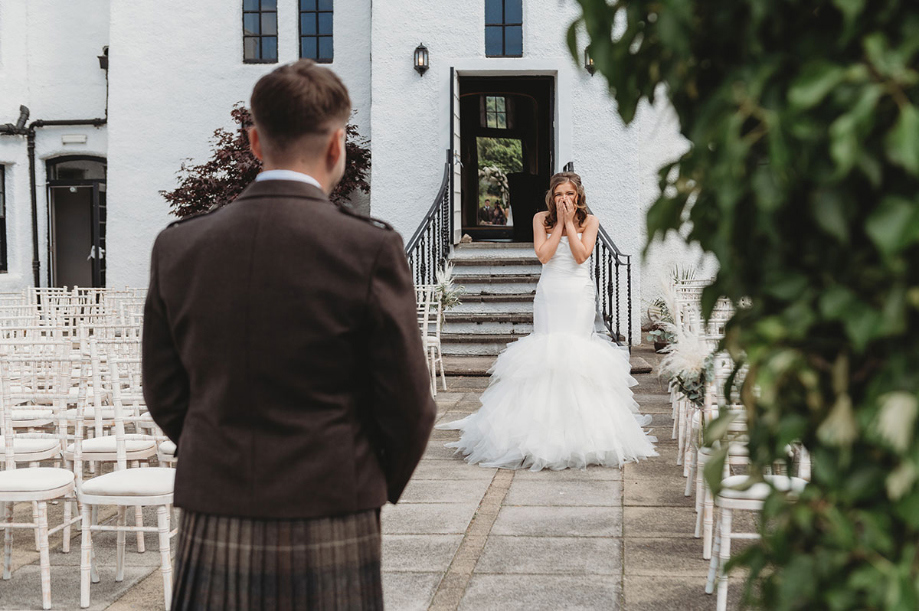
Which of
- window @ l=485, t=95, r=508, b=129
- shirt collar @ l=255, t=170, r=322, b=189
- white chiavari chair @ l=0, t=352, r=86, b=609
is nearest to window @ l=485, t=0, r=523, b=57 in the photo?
window @ l=485, t=95, r=508, b=129

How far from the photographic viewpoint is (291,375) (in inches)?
66.0

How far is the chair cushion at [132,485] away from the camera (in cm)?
355

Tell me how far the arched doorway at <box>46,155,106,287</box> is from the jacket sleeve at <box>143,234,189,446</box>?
45.1ft

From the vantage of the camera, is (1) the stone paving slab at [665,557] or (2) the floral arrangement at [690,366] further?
(2) the floral arrangement at [690,366]

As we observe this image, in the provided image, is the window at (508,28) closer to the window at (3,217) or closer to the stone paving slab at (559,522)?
the window at (3,217)

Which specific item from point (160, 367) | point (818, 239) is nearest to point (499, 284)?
point (160, 367)

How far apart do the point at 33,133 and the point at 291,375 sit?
14.9 meters

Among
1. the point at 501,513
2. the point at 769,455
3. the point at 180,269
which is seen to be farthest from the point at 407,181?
the point at 769,455

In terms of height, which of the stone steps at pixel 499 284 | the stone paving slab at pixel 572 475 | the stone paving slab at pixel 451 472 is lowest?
the stone paving slab at pixel 451 472

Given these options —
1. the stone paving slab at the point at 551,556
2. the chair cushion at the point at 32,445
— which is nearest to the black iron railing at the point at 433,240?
the chair cushion at the point at 32,445

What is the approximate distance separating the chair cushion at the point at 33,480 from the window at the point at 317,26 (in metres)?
10.8

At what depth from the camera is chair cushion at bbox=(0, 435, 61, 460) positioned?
4383 millimetres

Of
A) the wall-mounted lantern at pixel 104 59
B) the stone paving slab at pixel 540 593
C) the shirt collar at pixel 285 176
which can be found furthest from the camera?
the wall-mounted lantern at pixel 104 59

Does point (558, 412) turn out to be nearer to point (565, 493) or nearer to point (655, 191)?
point (565, 493)
